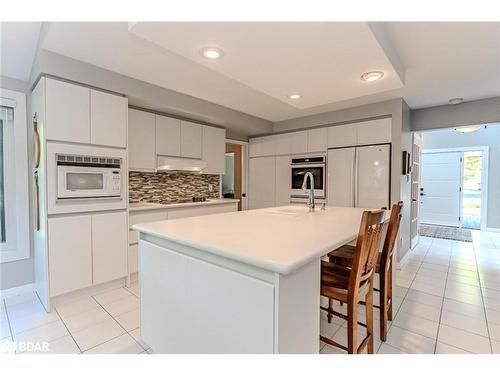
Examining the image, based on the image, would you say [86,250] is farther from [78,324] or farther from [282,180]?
[282,180]

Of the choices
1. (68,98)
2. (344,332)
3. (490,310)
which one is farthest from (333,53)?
(490,310)

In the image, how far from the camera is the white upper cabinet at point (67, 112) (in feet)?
7.46

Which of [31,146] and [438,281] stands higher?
[31,146]

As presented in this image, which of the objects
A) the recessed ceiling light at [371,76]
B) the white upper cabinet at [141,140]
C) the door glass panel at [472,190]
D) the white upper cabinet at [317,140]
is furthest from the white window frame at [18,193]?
the door glass panel at [472,190]

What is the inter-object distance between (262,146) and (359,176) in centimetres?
198

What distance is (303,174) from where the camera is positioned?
4371mm

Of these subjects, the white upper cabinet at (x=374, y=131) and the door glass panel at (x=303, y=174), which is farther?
the door glass panel at (x=303, y=174)

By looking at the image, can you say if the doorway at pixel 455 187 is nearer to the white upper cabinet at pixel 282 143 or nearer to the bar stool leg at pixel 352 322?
the white upper cabinet at pixel 282 143

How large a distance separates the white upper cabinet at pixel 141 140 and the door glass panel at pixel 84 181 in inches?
24.4

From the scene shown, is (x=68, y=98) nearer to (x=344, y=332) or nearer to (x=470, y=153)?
(x=344, y=332)

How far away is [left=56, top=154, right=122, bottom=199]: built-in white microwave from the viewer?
2.36 meters

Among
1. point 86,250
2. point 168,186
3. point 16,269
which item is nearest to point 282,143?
point 168,186

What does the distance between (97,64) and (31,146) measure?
3.78ft
